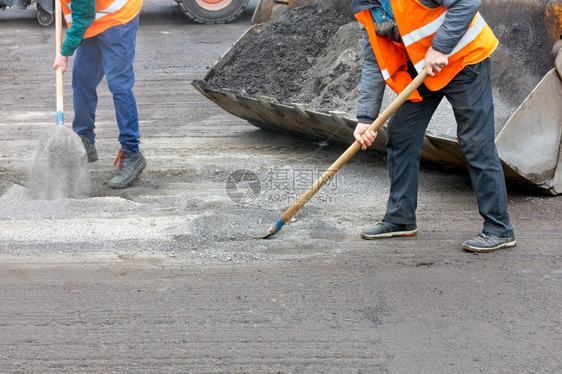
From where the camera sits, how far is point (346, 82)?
5.70 meters

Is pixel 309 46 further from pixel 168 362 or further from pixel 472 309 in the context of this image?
pixel 168 362

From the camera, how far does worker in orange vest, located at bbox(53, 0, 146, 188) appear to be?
16.3 ft

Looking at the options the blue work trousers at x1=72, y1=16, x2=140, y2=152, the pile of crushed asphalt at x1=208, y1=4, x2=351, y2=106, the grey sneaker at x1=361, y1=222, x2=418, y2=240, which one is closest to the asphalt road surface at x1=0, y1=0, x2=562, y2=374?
the grey sneaker at x1=361, y1=222, x2=418, y2=240

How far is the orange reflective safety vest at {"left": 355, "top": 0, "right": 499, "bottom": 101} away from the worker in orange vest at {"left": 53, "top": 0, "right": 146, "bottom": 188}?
2029 mm

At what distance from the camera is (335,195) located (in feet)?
16.2

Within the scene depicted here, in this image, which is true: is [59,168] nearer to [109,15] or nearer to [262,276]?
[109,15]

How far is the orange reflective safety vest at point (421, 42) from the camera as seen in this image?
11.9 ft

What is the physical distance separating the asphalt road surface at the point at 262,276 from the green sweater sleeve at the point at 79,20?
3.23 ft

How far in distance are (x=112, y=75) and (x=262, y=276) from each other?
2.19 m

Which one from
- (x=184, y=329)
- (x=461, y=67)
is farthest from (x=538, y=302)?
(x=184, y=329)

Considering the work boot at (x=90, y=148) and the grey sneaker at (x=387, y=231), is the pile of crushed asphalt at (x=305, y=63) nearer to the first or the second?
the work boot at (x=90, y=148)

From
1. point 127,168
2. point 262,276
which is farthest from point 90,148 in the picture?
point 262,276

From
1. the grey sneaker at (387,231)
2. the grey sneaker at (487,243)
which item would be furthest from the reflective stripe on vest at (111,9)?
the grey sneaker at (487,243)

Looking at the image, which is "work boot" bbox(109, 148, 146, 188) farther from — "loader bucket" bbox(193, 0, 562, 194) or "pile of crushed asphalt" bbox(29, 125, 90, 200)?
"loader bucket" bbox(193, 0, 562, 194)
